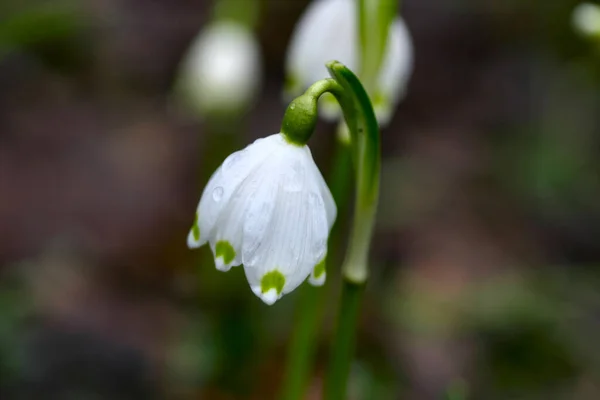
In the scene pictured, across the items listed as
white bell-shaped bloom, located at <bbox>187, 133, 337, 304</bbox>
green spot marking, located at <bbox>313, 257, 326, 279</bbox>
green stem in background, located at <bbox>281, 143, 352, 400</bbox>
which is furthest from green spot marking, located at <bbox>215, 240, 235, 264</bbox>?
green stem in background, located at <bbox>281, 143, 352, 400</bbox>

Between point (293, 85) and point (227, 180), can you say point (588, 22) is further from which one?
point (227, 180)

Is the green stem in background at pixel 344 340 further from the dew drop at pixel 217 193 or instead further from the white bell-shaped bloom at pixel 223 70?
the white bell-shaped bloom at pixel 223 70

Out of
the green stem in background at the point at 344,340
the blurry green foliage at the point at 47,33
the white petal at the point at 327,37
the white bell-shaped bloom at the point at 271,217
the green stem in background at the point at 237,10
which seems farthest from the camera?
the blurry green foliage at the point at 47,33

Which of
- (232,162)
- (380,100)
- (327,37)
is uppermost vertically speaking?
(327,37)

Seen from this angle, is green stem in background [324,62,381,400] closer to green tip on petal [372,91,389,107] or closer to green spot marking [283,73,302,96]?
green tip on petal [372,91,389,107]

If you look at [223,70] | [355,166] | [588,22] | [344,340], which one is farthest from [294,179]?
[223,70]

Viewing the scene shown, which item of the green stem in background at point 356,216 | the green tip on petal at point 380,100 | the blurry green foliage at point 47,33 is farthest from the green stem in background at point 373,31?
the blurry green foliage at point 47,33
